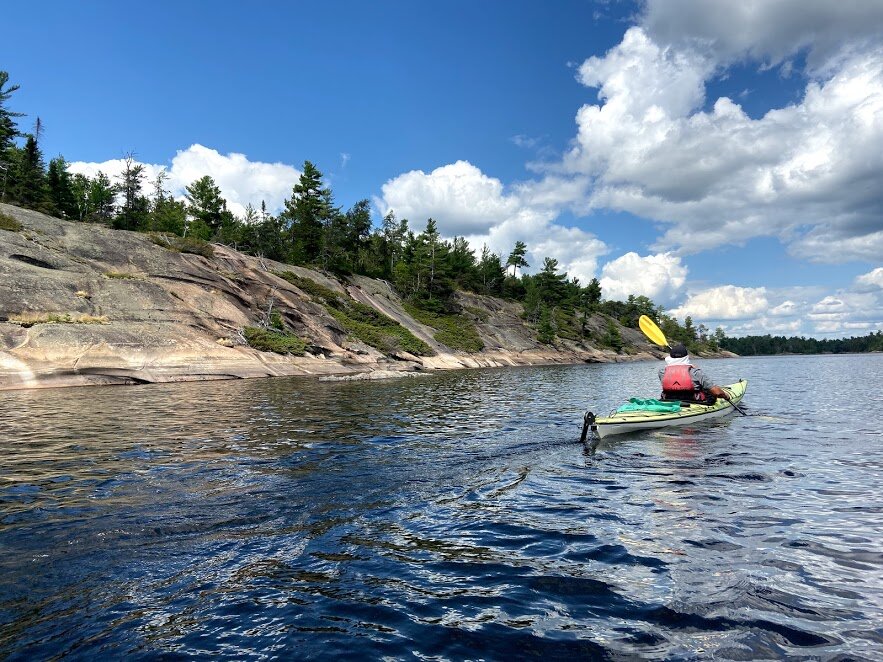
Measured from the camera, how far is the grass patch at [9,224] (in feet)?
110

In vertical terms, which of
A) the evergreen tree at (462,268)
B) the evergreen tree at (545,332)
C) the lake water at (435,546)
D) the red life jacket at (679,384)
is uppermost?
the evergreen tree at (462,268)

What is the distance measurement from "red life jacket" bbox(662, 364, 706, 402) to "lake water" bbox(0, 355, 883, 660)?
9.46ft

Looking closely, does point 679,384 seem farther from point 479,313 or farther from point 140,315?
point 479,313

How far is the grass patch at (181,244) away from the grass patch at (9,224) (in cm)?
899

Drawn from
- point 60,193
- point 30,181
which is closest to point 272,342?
point 30,181

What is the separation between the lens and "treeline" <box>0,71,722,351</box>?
6375 cm

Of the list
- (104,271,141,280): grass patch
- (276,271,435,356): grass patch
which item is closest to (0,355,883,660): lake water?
(104,271,141,280): grass patch

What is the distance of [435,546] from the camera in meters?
6.31

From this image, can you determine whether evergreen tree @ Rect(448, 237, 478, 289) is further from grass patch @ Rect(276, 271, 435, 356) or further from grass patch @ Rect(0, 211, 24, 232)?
grass patch @ Rect(0, 211, 24, 232)

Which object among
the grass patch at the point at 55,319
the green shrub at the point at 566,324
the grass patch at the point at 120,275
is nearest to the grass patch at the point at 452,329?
the green shrub at the point at 566,324

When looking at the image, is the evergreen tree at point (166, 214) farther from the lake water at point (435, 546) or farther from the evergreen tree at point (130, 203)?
the lake water at point (435, 546)

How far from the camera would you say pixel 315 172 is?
7044 cm

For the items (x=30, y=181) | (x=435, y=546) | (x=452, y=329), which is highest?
(x=30, y=181)

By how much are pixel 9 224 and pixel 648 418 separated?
43273 mm
